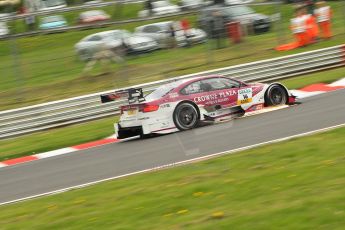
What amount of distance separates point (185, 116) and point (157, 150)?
2119 millimetres

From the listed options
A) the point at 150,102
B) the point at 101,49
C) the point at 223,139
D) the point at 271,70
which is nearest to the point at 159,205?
the point at 223,139

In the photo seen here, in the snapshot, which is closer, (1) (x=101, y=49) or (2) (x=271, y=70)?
(1) (x=101, y=49)

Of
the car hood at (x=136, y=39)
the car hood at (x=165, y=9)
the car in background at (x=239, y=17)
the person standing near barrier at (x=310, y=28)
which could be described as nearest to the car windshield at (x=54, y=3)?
the car hood at (x=165, y=9)

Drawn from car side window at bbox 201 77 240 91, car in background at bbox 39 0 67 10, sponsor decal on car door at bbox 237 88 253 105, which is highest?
car in background at bbox 39 0 67 10

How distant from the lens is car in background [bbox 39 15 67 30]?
25.5m

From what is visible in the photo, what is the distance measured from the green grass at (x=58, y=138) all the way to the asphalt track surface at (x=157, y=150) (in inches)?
52.9

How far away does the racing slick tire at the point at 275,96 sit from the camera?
1511 cm

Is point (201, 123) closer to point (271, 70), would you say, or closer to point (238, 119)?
point (238, 119)

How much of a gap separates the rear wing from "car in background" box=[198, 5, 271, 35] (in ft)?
20.4

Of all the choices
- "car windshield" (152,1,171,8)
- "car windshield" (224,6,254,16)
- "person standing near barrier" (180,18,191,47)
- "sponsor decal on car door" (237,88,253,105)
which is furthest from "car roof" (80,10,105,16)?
"sponsor decal on car door" (237,88,253,105)

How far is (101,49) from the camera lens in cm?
1895

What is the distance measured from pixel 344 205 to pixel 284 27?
16.3 metres

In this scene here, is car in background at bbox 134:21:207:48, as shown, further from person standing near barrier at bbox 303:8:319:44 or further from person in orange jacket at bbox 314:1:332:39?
person in orange jacket at bbox 314:1:332:39

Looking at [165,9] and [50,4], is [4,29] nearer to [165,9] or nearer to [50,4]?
[165,9]
